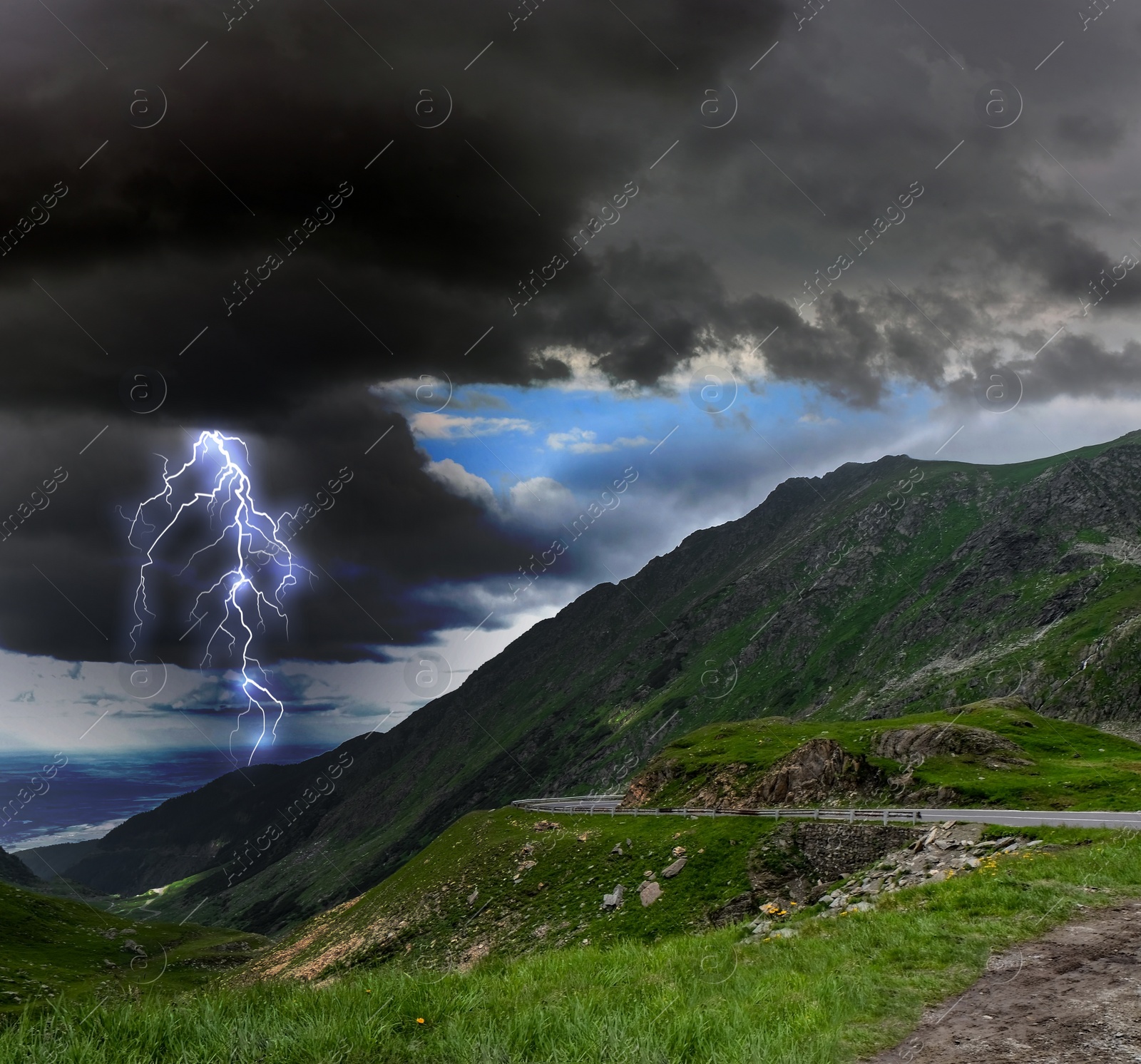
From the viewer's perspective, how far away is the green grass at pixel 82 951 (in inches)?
2980

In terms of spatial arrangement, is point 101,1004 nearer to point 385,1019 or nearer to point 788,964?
point 385,1019

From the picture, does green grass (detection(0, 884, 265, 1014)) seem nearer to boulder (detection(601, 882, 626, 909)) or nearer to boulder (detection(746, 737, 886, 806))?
boulder (detection(601, 882, 626, 909))

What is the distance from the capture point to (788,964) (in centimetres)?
1343

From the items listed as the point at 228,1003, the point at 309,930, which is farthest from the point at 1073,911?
the point at 309,930

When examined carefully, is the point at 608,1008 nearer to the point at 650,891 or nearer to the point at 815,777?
the point at 650,891

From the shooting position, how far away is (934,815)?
40.1 metres

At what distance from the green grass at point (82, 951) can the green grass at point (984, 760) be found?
5644 cm

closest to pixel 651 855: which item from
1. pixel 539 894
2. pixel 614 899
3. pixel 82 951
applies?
pixel 614 899

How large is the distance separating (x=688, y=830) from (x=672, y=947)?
1449 inches

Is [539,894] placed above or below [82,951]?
above

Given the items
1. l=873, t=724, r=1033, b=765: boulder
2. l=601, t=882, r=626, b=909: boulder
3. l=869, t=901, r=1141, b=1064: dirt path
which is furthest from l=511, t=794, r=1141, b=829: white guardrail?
l=869, t=901, r=1141, b=1064: dirt path

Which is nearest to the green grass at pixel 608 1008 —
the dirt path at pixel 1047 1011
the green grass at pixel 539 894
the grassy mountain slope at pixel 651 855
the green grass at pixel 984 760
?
the dirt path at pixel 1047 1011

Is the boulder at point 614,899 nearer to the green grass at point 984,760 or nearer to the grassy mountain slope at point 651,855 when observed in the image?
the grassy mountain slope at point 651,855

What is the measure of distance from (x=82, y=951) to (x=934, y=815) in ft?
396
